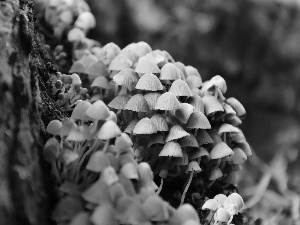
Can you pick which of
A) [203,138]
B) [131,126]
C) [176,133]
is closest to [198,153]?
[203,138]

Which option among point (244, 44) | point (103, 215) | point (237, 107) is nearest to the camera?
point (103, 215)

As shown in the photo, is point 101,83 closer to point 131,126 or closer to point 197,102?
point 131,126

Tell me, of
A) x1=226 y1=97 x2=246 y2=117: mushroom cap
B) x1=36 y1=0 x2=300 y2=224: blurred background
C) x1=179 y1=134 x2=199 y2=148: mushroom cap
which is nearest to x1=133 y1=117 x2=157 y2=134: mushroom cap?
x1=179 y1=134 x2=199 y2=148: mushroom cap

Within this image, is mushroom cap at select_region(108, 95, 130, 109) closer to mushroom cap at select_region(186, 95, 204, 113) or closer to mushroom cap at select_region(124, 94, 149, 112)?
mushroom cap at select_region(124, 94, 149, 112)

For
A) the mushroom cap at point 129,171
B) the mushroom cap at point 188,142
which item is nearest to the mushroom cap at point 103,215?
the mushroom cap at point 129,171

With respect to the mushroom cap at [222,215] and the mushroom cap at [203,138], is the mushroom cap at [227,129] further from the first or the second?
the mushroom cap at [222,215]
